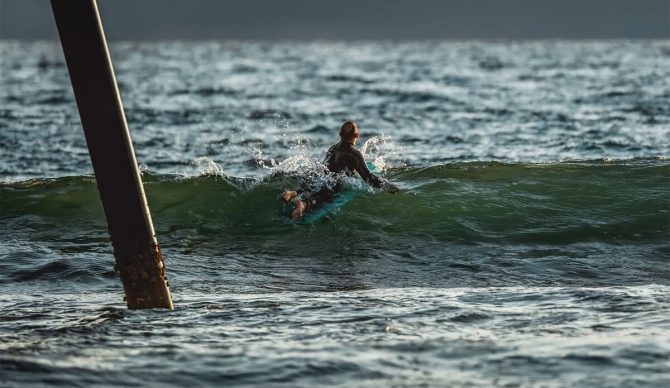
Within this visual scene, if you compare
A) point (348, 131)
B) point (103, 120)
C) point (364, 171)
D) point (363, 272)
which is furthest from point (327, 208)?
point (103, 120)

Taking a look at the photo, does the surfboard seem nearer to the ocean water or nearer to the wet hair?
the ocean water

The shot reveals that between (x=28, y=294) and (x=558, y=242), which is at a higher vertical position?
(x=28, y=294)

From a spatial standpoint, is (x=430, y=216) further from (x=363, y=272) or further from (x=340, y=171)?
(x=363, y=272)

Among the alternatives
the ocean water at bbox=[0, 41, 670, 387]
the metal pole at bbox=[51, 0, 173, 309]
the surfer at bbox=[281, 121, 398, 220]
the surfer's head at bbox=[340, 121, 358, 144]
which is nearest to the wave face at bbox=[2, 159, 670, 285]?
the ocean water at bbox=[0, 41, 670, 387]

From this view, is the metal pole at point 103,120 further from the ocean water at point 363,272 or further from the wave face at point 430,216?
the wave face at point 430,216

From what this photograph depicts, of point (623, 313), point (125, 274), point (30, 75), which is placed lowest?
point (623, 313)

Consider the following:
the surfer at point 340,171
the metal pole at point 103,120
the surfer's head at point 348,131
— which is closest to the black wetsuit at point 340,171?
the surfer at point 340,171

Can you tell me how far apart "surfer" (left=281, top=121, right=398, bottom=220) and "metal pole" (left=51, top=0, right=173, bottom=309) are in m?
5.46

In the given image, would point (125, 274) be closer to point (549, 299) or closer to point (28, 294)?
point (28, 294)

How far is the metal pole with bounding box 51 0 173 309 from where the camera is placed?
25.1 feet

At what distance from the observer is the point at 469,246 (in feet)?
41.5

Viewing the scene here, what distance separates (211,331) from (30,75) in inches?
2551

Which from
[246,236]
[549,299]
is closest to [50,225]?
[246,236]

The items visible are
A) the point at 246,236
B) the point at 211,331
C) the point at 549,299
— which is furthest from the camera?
the point at 246,236
